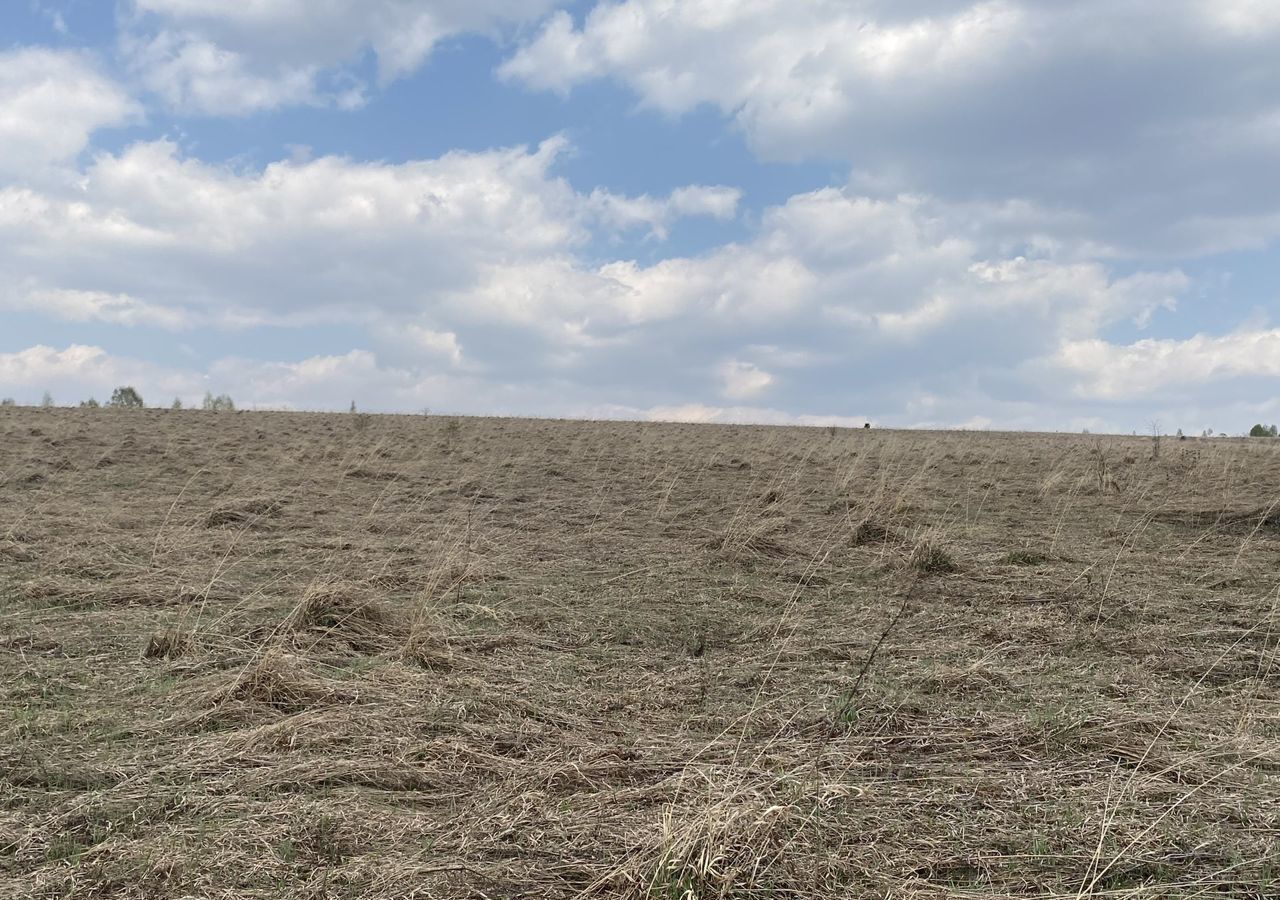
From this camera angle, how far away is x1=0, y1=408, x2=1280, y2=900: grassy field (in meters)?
3.12

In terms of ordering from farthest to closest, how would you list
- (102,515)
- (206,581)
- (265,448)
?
(265,448), (102,515), (206,581)

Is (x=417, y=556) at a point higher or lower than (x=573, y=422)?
lower

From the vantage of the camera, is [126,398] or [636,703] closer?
[636,703]

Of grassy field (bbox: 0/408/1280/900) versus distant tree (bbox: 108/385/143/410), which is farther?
distant tree (bbox: 108/385/143/410)

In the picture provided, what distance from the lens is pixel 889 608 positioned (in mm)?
7152

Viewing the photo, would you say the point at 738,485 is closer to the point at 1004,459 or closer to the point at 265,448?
the point at 1004,459

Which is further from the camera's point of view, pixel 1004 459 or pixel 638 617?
pixel 1004 459

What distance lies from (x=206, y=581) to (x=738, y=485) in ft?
29.6

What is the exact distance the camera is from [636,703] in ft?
16.1

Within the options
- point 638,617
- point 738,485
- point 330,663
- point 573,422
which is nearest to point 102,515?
point 330,663

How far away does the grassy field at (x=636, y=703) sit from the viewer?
3.12 metres

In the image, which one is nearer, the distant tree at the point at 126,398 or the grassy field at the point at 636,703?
the grassy field at the point at 636,703

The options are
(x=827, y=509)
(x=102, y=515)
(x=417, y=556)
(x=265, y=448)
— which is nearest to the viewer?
(x=417, y=556)

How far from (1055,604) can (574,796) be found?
518 cm
